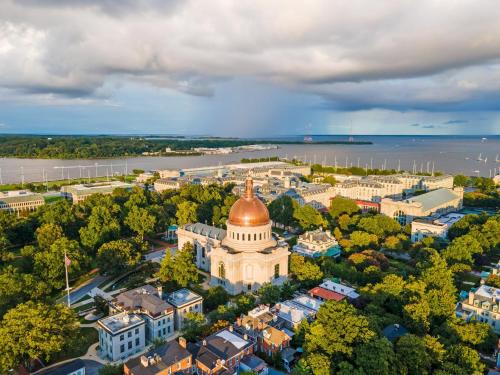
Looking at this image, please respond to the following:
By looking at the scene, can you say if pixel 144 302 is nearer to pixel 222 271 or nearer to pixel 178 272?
pixel 178 272

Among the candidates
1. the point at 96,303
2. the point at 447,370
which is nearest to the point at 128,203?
the point at 96,303

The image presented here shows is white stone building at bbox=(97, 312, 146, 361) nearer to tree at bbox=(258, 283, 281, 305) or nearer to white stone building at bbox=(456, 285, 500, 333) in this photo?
tree at bbox=(258, 283, 281, 305)

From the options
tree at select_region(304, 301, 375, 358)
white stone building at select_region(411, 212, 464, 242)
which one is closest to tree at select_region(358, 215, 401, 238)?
white stone building at select_region(411, 212, 464, 242)

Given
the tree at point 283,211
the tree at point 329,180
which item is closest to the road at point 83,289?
the tree at point 283,211

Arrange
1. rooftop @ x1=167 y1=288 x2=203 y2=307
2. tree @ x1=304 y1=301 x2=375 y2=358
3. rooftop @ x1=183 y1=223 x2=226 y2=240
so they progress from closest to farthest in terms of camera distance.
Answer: tree @ x1=304 y1=301 x2=375 y2=358, rooftop @ x1=167 y1=288 x2=203 y2=307, rooftop @ x1=183 y1=223 x2=226 y2=240

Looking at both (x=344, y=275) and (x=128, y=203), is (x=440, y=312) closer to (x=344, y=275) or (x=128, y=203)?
(x=344, y=275)

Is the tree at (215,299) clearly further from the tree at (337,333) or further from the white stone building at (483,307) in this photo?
the white stone building at (483,307)
